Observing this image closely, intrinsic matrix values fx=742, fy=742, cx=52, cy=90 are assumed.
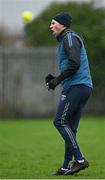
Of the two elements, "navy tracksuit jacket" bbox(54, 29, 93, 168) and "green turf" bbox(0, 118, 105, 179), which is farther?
"green turf" bbox(0, 118, 105, 179)

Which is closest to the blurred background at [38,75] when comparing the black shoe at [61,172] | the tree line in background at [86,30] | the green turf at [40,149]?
the tree line in background at [86,30]

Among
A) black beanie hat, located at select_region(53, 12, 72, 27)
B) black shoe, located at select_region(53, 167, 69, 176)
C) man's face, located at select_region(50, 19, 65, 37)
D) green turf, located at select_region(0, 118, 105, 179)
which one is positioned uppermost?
black beanie hat, located at select_region(53, 12, 72, 27)

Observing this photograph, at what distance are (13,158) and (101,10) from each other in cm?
1583

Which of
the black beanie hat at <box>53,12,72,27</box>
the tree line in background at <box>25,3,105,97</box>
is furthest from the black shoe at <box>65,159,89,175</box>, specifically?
the tree line in background at <box>25,3,105,97</box>

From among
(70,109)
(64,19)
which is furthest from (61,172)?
(64,19)

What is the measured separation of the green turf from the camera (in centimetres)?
961

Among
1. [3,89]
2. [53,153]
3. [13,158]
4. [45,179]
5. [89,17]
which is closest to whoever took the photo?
[45,179]

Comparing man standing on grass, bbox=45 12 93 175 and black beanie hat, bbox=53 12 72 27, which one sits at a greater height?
black beanie hat, bbox=53 12 72 27

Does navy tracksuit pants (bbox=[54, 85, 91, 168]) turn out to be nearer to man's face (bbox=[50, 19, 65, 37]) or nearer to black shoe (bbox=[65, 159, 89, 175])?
black shoe (bbox=[65, 159, 89, 175])

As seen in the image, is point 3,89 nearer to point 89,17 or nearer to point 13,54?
point 13,54

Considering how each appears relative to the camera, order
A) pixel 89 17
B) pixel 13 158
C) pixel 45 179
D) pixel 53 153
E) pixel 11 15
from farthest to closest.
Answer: pixel 11 15, pixel 89 17, pixel 53 153, pixel 13 158, pixel 45 179

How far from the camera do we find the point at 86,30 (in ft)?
82.9

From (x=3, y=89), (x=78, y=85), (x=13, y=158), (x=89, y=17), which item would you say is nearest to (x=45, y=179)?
(x=78, y=85)

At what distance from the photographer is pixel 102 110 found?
2453cm
